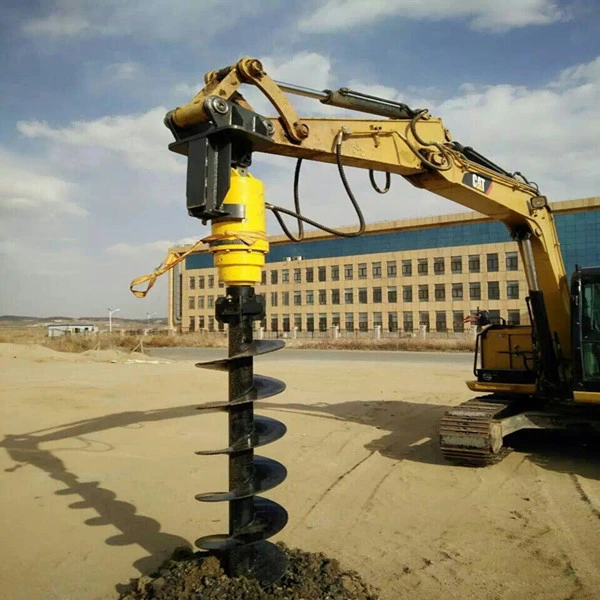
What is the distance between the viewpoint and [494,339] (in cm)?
862

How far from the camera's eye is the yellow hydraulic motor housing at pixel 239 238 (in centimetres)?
369

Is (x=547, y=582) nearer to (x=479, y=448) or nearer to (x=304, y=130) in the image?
(x=479, y=448)

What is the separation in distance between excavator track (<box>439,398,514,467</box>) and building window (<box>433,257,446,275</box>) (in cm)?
4470

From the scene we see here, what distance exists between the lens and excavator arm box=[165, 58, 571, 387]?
12.1 feet

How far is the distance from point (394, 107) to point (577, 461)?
542 centimetres

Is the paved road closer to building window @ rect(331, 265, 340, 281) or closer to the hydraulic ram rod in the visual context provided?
the hydraulic ram rod

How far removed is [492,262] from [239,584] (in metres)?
48.3

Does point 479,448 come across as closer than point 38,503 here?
No

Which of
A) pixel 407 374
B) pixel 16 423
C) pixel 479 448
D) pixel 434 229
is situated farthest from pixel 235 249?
pixel 434 229

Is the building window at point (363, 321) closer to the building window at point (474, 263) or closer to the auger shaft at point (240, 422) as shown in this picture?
the building window at point (474, 263)

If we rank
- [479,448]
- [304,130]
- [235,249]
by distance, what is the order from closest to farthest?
[235,249]
[304,130]
[479,448]

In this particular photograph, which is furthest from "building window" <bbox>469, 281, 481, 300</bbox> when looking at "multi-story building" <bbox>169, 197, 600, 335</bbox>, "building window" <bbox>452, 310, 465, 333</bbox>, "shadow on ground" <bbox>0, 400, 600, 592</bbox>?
"shadow on ground" <bbox>0, 400, 600, 592</bbox>

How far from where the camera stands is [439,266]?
51344 mm

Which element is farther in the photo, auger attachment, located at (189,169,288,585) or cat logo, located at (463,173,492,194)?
cat logo, located at (463,173,492,194)
